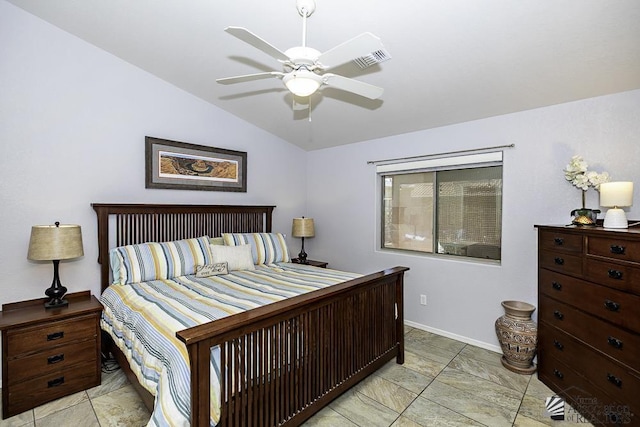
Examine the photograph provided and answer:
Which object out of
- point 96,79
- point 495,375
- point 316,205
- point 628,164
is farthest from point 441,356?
point 96,79

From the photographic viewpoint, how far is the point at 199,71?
3041 mm

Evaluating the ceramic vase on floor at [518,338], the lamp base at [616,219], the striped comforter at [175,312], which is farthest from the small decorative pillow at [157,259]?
the lamp base at [616,219]

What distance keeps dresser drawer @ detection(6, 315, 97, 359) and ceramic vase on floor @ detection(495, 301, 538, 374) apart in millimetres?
3399

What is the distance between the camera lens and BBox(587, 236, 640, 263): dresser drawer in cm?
185

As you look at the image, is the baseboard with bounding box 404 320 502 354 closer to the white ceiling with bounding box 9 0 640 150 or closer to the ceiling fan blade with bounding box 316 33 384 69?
the white ceiling with bounding box 9 0 640 150

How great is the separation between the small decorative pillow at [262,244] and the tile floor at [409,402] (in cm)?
156

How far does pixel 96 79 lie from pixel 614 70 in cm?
422

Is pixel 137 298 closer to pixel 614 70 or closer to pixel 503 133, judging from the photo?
pixel 503 133

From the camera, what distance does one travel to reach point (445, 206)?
3.57 metres

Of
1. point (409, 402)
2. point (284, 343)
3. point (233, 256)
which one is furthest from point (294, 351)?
point (233, 256)

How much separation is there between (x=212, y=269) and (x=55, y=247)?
121 cm

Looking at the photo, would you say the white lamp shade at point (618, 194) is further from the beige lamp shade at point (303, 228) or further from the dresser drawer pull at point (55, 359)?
the dresser drawer pull at point (55, 359)

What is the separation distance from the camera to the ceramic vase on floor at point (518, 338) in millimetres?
2629

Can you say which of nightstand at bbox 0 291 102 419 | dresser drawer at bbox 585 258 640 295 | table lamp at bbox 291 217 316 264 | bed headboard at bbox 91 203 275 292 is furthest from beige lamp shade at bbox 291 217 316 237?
dresser drawer at bbox 585 258 640 295
